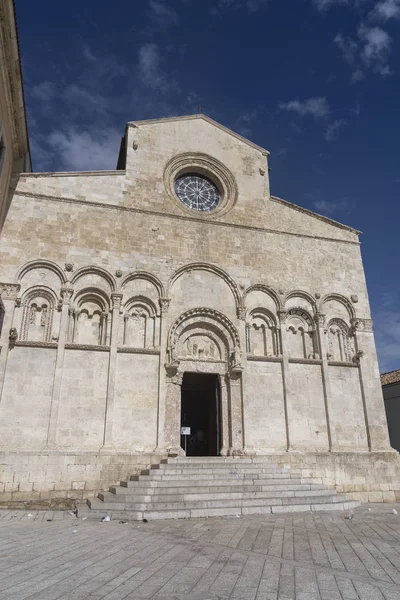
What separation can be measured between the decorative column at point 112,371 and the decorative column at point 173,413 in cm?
166

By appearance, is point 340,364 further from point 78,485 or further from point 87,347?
point 78,485

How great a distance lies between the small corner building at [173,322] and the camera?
12.3 m

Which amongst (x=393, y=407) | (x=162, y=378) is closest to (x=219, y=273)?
(x=162, y=378)

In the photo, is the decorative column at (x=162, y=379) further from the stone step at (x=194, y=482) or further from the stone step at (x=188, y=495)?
the stone step at (x=188, y=495)

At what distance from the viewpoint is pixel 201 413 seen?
17.1 m

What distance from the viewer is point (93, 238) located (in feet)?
47.3

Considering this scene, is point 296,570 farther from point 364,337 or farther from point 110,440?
point 364,337

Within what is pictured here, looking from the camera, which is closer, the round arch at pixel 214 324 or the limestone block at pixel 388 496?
the limestone block at pixel 388 496

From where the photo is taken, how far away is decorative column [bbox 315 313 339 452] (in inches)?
572

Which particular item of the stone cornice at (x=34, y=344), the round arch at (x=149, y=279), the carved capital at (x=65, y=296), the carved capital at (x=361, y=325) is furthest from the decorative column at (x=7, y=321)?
the carved capital at (x=361, y=325)

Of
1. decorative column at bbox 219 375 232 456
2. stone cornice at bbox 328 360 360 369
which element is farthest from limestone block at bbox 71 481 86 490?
stone cornice at bbox 328 360 360 369

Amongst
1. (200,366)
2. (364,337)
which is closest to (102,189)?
(200,366)

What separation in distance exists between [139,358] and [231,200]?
732cm

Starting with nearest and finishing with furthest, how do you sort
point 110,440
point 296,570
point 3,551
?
point 296,570 < point 3,551 < point 110,440
